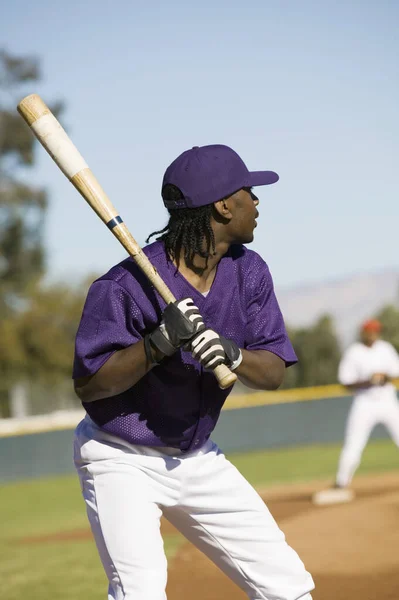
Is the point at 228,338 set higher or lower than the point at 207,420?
higher

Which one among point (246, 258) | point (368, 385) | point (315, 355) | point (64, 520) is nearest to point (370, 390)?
point (368, 385)

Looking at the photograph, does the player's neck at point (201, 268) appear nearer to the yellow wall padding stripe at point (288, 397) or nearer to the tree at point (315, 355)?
the yellow wall padding stripe at point (288, 397)

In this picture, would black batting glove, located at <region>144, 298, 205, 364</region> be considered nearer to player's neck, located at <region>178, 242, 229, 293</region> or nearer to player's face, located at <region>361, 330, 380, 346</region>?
player's neck, located at <region>178, 242, 229, 293</region>

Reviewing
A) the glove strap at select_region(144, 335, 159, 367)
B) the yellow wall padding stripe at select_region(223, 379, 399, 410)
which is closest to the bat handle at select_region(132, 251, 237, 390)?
the glove strap at select_region(144, 335, 159, 367)

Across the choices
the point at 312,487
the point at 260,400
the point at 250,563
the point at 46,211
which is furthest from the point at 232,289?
Result: the point at 46,211

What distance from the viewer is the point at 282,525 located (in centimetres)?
859

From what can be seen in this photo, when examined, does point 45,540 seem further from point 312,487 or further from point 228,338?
point 228,338

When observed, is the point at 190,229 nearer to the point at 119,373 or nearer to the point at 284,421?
the point at 119,373

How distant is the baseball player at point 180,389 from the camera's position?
3398 millimetres

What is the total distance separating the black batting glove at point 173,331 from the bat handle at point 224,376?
0.17 meters

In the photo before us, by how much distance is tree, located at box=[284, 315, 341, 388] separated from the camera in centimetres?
4716

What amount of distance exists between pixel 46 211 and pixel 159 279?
1270 inches

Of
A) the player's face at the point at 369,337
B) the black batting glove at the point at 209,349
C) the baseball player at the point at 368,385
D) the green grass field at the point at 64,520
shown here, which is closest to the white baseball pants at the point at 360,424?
the baseball player at the point at 368,385

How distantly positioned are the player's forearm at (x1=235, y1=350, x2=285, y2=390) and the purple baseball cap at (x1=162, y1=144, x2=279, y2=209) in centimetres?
63
